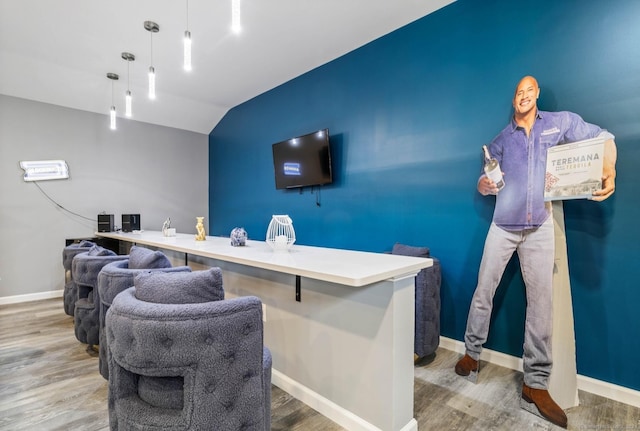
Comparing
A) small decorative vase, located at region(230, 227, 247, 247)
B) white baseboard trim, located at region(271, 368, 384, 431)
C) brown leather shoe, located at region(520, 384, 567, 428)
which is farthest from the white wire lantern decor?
brown leather shoe, located at region(520, 384, 567, 428)

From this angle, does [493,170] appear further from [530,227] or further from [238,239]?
[238,239]

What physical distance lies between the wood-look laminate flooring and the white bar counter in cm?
16

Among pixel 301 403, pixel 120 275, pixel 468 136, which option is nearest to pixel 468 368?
pixel 301 403

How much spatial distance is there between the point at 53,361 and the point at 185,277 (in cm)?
230

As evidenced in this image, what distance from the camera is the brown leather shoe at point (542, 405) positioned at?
1.70m

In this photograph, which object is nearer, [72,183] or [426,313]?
[426,313]

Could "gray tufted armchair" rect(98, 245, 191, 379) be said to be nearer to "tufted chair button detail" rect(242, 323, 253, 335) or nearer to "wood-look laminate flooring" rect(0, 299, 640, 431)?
"wood-look laminate flooring" rect(0, 299, 640, 431)

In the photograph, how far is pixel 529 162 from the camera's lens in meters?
2.04

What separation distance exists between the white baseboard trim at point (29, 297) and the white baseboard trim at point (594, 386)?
555cm

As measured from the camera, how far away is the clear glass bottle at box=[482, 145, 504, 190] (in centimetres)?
217

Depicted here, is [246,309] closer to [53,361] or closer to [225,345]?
[225,345]

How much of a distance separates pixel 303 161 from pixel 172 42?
1.91 metres

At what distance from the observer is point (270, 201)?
462cm

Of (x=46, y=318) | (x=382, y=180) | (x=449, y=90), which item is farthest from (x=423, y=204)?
(x=46, y=318)
